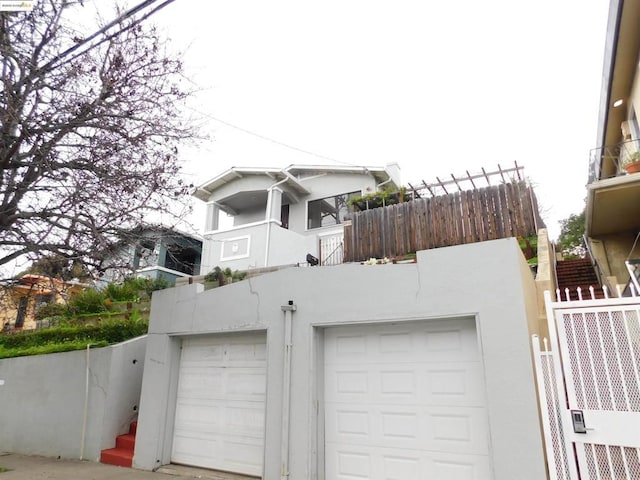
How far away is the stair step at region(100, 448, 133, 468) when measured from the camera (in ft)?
22.8

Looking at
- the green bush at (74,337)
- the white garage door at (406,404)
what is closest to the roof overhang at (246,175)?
the green bush at (74,337)

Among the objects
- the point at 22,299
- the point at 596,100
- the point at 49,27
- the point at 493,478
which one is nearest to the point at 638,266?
the point at 493,478

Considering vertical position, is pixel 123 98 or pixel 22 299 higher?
pixel 123 98

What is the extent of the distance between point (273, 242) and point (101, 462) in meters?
8.74

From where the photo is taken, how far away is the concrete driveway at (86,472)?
6219 millimetres

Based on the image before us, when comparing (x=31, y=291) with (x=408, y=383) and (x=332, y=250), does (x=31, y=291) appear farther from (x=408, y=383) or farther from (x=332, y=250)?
(x=332, y=250)

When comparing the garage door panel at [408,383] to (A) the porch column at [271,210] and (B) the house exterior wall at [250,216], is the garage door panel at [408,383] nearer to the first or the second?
(A) the porch column at [271,210]

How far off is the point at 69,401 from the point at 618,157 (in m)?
14.8

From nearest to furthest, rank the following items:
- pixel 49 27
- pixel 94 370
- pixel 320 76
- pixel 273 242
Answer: pixel 49 27
pixel 94 370
pixel 320 76
pixel 273 242

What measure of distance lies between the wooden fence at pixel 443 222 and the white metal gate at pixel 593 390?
5978mm

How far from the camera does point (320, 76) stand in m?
8.77

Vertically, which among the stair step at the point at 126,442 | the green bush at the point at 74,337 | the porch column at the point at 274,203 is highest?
the porch column at the point at 274,203

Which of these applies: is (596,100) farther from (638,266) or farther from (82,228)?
(82,228)

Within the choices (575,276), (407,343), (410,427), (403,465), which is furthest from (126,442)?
(575,276)
